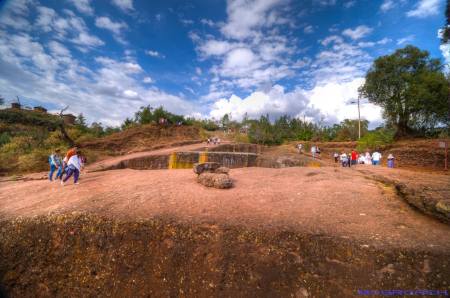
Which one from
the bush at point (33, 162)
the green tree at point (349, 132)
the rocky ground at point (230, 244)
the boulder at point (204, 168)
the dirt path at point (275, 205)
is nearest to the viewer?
the rocky ground at point (230, 244)

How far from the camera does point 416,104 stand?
17688 millimetres

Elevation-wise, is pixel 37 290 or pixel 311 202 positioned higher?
pixel 311 202

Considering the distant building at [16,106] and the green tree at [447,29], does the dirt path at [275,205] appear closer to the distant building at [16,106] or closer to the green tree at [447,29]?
the green tree at [447,29]

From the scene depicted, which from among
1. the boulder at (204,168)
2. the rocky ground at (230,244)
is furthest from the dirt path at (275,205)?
the boulder at (204,168)

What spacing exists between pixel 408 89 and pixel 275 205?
2252 cm

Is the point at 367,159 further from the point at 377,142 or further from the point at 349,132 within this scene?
the point at 349,132

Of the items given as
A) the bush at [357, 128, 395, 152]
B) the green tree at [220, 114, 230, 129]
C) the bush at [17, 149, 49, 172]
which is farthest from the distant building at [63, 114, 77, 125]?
the bush at [357, 128, 395, 152]

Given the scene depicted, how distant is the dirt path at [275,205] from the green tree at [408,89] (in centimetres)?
1806

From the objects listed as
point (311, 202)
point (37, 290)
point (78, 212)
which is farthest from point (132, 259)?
point (311, 202)

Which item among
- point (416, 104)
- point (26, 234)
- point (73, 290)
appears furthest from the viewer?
point (416, 104)

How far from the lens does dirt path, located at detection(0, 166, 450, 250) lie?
134 inches

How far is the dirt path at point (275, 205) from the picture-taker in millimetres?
3410

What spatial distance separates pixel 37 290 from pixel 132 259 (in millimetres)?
1786

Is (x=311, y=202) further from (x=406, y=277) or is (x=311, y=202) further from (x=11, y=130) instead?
(x=11, y=130)
